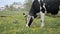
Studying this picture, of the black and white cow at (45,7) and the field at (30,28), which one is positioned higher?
the black and white cow at (45,7)

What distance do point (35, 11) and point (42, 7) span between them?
74 cm

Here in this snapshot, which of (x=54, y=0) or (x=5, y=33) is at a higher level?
(x=54, y=0)

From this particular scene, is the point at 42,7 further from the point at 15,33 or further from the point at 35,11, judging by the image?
the point at 15,33

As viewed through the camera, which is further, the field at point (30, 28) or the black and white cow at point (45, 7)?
the black and white cow at point (45, 7)

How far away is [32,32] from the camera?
12156 millimetres

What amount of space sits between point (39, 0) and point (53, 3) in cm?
105

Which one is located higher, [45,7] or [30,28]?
[45,7]

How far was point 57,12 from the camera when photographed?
14867 mm

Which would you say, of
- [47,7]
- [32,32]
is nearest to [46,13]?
[47,7]

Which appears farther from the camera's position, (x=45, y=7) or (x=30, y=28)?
(x=45, y=7)

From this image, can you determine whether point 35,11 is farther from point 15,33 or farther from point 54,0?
point 15,33

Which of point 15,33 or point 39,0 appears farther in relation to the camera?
point 39,0

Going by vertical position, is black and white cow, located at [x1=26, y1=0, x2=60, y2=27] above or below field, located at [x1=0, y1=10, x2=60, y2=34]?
above

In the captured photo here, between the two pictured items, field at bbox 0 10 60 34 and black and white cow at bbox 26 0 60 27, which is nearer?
field at bbox 0 10 60 34
